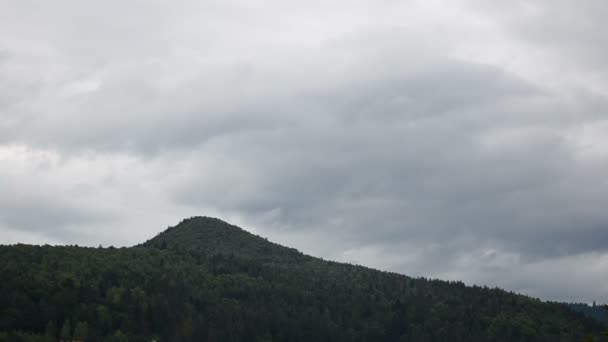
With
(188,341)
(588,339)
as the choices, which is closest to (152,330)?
(188,341)

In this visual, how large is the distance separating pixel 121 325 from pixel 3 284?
99.2ft

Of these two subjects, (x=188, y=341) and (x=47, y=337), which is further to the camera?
(x=188, y=341)

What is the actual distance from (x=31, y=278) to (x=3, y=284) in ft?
38.0

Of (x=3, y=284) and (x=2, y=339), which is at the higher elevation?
(x=3, y=284)

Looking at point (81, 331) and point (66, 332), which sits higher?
point (81, 331)

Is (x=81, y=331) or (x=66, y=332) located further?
(x=81, y=331)

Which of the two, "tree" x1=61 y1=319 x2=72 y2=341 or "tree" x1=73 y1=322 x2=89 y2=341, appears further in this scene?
"tree" x1=73 y1=322 x2=89 y2=341

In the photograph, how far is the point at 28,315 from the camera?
177500 mm

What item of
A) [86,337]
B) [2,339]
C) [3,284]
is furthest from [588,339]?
[3,284]

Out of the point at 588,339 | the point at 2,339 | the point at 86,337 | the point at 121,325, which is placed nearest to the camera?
the point at 588,339

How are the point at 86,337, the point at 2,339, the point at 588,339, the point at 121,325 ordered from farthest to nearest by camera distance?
the point at 121,325
the point at 86,337
the point at 2,339
the point at 588,339

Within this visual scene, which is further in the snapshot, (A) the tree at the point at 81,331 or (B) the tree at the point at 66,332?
(A) the tree at the point at 81,331

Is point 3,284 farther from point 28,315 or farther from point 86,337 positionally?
point 86,337

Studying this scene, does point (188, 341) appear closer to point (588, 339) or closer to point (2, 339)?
point (2, 339)
